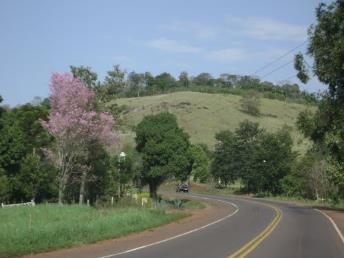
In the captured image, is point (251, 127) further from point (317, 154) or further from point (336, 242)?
point (336, 242)

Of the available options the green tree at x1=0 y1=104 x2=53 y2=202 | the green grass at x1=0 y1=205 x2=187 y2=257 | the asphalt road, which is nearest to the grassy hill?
the green tree at x1=0 y1=104 x2=53 y2=202

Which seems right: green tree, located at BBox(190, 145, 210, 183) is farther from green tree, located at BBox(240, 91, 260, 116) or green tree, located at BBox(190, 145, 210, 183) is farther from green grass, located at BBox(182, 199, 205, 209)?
green grass, located at BBox(182, 199, 205, 209)

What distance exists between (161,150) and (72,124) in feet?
45.6

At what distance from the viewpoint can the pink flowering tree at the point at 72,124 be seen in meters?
44.4

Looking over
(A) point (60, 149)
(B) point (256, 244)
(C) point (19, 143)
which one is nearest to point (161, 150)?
(A) point (60, 149)

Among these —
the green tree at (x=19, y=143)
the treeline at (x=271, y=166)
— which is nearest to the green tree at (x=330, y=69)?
the treeline at (x=271, y=166)

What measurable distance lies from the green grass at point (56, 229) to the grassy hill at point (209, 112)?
100m

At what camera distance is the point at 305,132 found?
158 ft

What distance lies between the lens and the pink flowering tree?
44438mm

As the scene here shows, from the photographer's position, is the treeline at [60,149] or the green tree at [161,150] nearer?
the treeline at [60,149]

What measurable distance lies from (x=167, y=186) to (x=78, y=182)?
61992 millimetres

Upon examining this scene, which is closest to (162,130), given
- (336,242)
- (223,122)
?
(336,242)

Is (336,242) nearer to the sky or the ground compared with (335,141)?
nearer to the ground

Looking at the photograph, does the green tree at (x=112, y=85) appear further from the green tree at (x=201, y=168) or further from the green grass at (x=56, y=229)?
the green tree at (x=201, y=168)
